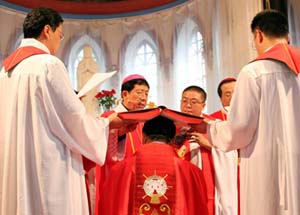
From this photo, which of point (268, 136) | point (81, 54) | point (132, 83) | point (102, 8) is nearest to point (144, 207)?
point (268, 136)

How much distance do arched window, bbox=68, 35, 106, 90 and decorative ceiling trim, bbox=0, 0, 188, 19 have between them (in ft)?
1.72

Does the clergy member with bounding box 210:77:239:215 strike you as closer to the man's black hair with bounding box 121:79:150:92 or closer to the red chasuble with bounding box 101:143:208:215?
the red chasuble with bounding box 101:143:208:215

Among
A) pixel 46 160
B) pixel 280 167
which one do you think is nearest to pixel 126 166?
pixel 46 160

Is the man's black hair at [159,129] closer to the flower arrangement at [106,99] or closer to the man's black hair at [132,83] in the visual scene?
the man's black hair at [132,83]

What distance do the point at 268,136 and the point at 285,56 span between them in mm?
543

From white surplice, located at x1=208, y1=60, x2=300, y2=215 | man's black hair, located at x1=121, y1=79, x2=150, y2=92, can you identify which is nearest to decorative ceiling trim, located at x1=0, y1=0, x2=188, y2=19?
man's black hair, located at x1=121, y1=79, x2=150, y2=92

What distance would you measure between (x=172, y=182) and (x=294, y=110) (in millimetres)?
1040

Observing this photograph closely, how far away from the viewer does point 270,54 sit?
371cm

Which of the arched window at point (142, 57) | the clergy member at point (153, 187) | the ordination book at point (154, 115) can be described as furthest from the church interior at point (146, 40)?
the clergy member at point (153, 187)

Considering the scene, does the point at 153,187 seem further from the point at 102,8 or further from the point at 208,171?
the point at 102,8

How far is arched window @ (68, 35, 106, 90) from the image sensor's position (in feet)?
37.5

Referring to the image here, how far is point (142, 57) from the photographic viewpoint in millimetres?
11492

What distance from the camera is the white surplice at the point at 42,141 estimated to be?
3.54 meters

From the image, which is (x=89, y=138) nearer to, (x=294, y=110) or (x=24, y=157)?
(x=24, y=157)
